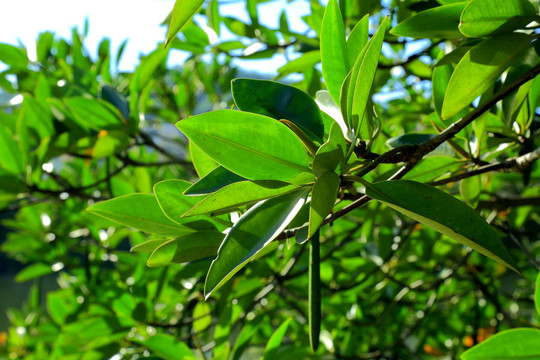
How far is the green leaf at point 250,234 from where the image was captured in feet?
1.17

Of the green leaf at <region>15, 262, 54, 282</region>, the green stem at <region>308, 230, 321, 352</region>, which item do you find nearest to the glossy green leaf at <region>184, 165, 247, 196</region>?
the green stem at <region>308, 230, 321, 352</region>

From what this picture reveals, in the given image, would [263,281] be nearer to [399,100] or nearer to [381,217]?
[381,217]

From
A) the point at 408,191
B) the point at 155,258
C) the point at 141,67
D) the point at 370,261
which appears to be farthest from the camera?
the point at 370,261

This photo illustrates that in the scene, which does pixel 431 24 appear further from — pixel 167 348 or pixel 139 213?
pixel 167 348

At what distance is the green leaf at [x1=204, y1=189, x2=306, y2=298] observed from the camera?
355 mm

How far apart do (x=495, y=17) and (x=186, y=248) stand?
362 millimetres

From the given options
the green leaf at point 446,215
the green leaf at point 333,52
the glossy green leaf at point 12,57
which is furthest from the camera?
the glossy green leaf at point 12,57

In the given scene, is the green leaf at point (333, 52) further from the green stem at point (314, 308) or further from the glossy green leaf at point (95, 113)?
the glossy green leaf at point (95, 113)

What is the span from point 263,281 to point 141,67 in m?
0.52

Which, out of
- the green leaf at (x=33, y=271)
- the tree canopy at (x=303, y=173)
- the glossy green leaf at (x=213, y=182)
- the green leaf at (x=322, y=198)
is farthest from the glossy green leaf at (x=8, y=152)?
the green leaf at (x=33, y=271)

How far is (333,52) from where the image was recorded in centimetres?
45

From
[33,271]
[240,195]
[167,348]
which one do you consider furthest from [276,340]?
[33,271]

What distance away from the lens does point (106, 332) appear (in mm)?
1054

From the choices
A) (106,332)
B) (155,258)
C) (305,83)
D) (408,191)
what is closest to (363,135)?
(408,191)
